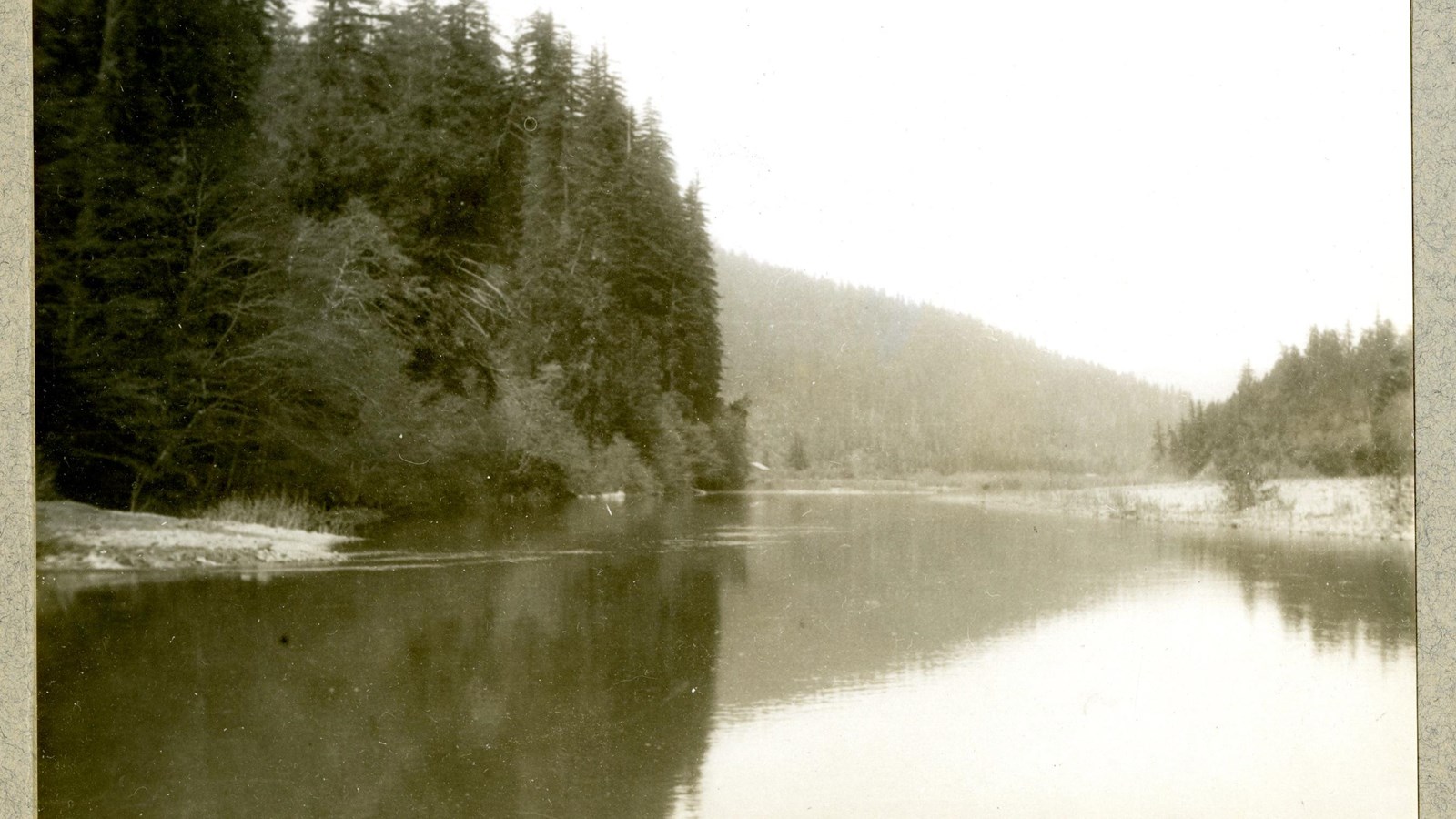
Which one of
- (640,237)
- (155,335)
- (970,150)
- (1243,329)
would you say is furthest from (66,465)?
(1243,329)

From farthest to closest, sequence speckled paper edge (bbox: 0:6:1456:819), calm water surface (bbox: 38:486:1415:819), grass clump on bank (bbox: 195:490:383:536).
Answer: grass clump on bank (bbox: 195:490:383:536) < speckled paper edge (bbox: 0:6:1456:819) < calm water surface (bbox: 38:486:1415:819)

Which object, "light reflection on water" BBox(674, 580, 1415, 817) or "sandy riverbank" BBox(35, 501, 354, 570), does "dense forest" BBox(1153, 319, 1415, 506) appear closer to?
"light reflection on water" BBox(674, 580, 1415, 817)

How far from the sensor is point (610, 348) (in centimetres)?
257

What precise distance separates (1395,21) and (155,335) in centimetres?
350

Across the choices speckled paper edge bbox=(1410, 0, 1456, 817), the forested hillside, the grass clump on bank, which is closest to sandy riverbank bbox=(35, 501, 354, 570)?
the grass clump on bank

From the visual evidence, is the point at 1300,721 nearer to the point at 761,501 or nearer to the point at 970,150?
the point at 761,501

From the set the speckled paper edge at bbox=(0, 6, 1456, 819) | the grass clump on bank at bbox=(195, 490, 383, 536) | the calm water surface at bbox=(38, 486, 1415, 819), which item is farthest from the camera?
the grass clump on bank at bbox=(195, 490, 383, 536)

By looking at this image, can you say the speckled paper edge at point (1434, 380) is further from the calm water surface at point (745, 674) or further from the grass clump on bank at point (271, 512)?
the grass clump on bank at point (271, 512)

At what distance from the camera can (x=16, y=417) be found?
2.39 meters

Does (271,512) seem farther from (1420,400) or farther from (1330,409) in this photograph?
(1420,400)

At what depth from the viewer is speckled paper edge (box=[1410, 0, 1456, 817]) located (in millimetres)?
2352

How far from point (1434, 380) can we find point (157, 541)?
11.5 feet

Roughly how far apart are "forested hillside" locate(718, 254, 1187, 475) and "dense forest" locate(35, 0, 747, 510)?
4.7 inches

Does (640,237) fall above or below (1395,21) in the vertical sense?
A: below
